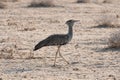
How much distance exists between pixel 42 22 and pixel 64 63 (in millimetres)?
12047

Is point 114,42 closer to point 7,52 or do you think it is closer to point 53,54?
point 53,54

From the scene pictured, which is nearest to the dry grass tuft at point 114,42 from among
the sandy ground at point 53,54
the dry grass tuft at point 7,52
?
the sandy ground at point 53,54

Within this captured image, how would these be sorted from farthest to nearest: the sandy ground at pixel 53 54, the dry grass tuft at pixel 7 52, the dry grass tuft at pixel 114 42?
1. the dry grass tuft at pixel 114 42
2. the dry grass tuft at pixel 7 52
3. the sandy ground at pixel 53 54

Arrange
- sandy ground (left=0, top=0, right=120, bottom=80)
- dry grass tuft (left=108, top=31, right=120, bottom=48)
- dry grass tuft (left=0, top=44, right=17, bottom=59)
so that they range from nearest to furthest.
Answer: sandy ground (left=0, top=0, right=120, bottom=80) < dry grass tuft (left=0, top=44, right=17, bottom=59) < dry grass tuft (left=108, top=31, right=120, bottom=48)

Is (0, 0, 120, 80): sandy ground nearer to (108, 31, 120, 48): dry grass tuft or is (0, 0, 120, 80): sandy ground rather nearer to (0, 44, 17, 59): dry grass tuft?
(0, 44, 17, 59): dry grass tuft

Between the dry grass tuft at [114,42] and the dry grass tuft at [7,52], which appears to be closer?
the dry grass tuft at [7,52]

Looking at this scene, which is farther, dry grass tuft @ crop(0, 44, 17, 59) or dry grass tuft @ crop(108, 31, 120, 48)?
dry grass tuft @ crop(108, 31, 120, 48)

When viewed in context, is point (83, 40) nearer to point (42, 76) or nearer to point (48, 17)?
point (42, 76)

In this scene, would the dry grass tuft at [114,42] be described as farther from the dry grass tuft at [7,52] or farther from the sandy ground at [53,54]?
the dry grass tuft at [7,52]

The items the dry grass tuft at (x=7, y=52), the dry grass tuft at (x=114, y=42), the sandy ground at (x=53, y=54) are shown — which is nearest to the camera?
the sandy ground at (x=53, y=54)

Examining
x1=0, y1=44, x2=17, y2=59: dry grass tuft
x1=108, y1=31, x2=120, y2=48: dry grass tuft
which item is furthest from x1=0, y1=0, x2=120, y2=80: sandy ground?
x1=108, y1=31, x2=120, y2=48: dry grass tuft

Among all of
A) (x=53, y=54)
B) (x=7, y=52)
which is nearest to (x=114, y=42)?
(x=53, y=54)

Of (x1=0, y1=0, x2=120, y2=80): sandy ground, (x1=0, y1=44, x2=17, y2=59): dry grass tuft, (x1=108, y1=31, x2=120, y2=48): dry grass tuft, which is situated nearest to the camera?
(x1=0, y1=0, x2=120, y2=80): sandy ground

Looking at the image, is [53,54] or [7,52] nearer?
[7,52]
